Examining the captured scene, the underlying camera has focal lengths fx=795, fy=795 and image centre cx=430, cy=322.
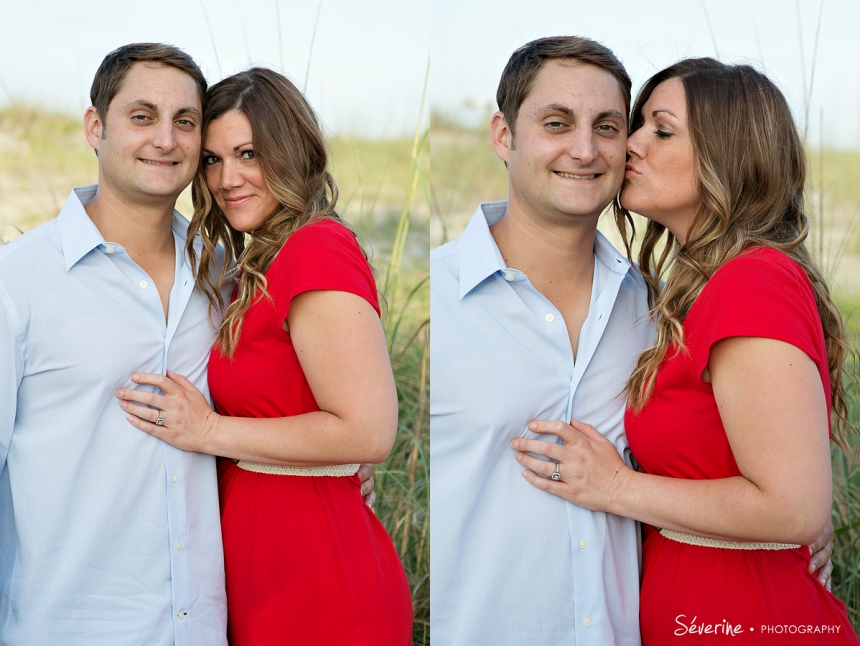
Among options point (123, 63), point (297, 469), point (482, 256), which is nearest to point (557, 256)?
point (482, 256)

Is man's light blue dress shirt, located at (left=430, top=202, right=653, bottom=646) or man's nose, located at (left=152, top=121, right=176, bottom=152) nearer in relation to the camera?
man's light blue dress shirt, located at (left=430, top=202, right=653, bottom=646)

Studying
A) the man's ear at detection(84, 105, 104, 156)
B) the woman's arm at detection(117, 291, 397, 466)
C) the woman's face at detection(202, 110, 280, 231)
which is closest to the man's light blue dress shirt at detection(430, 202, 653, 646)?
the woman's arm at detection(117, 291, 397, 466)

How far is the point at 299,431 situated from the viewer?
1.84m

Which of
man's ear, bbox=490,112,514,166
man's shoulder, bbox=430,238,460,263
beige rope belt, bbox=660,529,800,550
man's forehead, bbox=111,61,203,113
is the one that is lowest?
beige rope belt, bbox=660,529,800,550

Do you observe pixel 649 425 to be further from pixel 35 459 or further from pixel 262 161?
pixel 35 459

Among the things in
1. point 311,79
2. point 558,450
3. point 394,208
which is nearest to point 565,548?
point 558,450

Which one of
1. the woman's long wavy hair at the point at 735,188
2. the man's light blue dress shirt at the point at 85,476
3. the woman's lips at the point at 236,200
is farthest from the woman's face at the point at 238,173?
the woman's long wavy hair at the point at 735,188

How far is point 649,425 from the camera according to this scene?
5.86ft

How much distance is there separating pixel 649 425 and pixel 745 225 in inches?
20.2

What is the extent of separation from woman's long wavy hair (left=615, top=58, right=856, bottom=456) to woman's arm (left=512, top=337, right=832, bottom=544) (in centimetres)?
22

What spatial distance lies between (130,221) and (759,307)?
4.94 feet

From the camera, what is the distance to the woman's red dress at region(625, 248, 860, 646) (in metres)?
1.65

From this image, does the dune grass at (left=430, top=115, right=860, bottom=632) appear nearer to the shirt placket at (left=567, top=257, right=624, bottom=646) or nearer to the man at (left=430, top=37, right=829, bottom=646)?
the man at (left=430, top=37, right=829, bottom=646)

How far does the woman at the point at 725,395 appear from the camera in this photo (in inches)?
61.1
